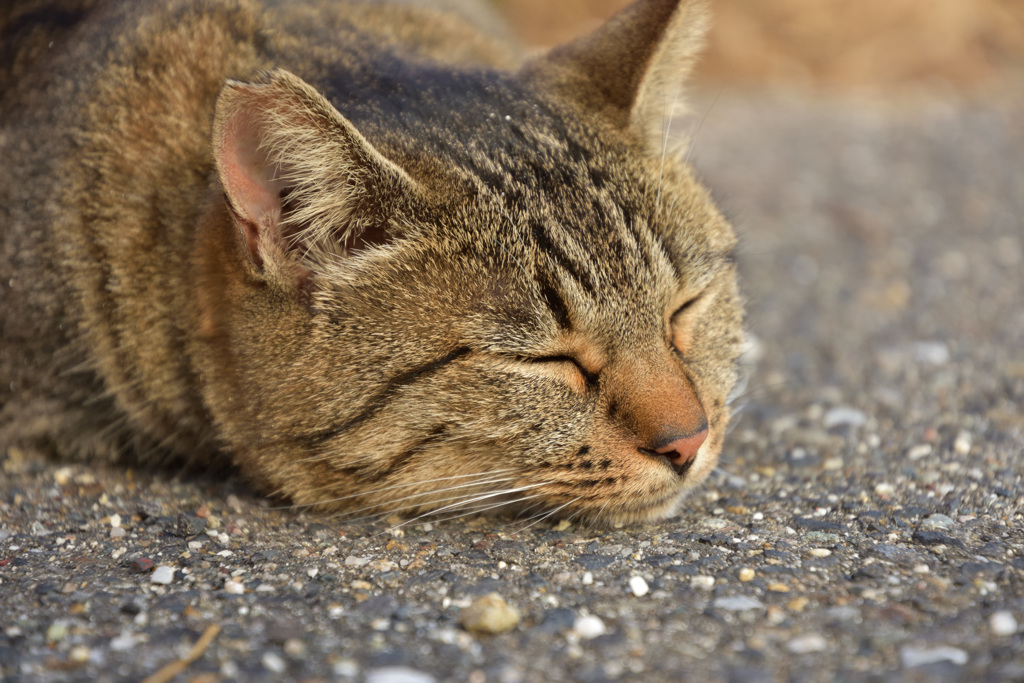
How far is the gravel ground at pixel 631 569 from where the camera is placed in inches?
74.6

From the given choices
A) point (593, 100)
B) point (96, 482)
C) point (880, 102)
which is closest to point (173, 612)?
point (96, 482)

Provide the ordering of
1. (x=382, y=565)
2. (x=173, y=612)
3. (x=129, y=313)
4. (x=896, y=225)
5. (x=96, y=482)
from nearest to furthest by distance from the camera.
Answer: (x=173, y=612), (x=382, y=565), (x=129, y=313), (x=96, y=482), (x=896, y=225)

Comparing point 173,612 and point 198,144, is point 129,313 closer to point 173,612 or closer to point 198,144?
point 198,144

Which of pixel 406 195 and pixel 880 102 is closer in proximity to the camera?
pixel 406 195

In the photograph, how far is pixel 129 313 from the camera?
2.71m

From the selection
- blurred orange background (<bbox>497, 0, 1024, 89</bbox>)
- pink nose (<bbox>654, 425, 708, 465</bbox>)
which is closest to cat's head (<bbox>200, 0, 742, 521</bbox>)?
pink nose (<bbox>654, 425, 708, 465</bbox>)

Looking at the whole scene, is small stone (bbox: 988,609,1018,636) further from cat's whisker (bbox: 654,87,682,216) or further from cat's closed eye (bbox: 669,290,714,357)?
cat's whisker (bbox: 654,87,682,216)

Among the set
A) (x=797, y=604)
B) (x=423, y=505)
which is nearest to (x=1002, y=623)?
(x=797, y=604)

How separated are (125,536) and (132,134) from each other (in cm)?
121

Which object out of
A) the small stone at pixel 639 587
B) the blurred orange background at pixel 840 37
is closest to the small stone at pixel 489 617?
the small stone at pixel 639 587

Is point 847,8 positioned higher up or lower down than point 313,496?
higher up

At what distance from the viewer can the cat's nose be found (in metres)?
2.31

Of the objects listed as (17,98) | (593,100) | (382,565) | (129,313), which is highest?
(593,100)

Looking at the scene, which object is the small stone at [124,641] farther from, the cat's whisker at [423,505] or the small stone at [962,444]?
→ the small stone at [962,444]
